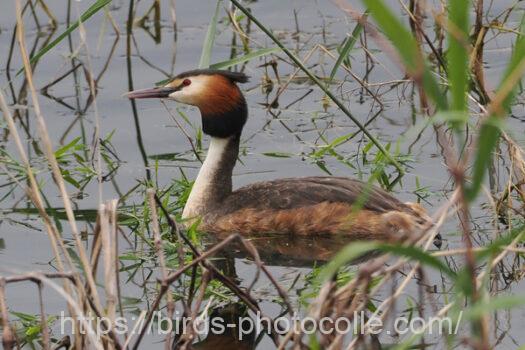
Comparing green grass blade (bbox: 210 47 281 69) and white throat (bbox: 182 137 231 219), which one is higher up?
green grass blade (bbox: 210 47 281 69)

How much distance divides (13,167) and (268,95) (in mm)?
2496

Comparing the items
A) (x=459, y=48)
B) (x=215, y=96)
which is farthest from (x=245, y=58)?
(x=459, y=48)

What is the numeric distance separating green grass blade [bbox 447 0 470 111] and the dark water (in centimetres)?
274

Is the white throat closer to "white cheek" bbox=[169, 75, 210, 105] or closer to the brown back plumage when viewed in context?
the brown back plumage

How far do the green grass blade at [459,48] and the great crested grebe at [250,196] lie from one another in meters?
3.48

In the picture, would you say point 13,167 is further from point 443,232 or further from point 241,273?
point 443,232

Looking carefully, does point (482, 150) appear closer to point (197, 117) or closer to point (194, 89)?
point (194, 89)

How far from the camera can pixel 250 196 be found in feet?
23.4

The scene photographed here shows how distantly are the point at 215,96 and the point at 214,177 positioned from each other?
0.47 metres

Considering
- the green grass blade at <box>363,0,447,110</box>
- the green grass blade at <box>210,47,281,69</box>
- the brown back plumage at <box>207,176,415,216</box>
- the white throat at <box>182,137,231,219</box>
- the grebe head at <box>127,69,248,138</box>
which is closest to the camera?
the green grass blade at <box>363,0,447,110</box>

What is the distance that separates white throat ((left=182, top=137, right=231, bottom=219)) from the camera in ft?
23.3

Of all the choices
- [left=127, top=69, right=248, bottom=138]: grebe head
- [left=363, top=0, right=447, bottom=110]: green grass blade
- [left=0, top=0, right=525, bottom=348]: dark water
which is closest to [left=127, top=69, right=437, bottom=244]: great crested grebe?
[left=127, top=69, right=248, bottom=138]: grebe head

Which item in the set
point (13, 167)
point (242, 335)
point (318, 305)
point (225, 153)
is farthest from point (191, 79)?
point (318, 305)

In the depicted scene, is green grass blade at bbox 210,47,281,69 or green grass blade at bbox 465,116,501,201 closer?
green grass blade at bbox 465,116,501,201
